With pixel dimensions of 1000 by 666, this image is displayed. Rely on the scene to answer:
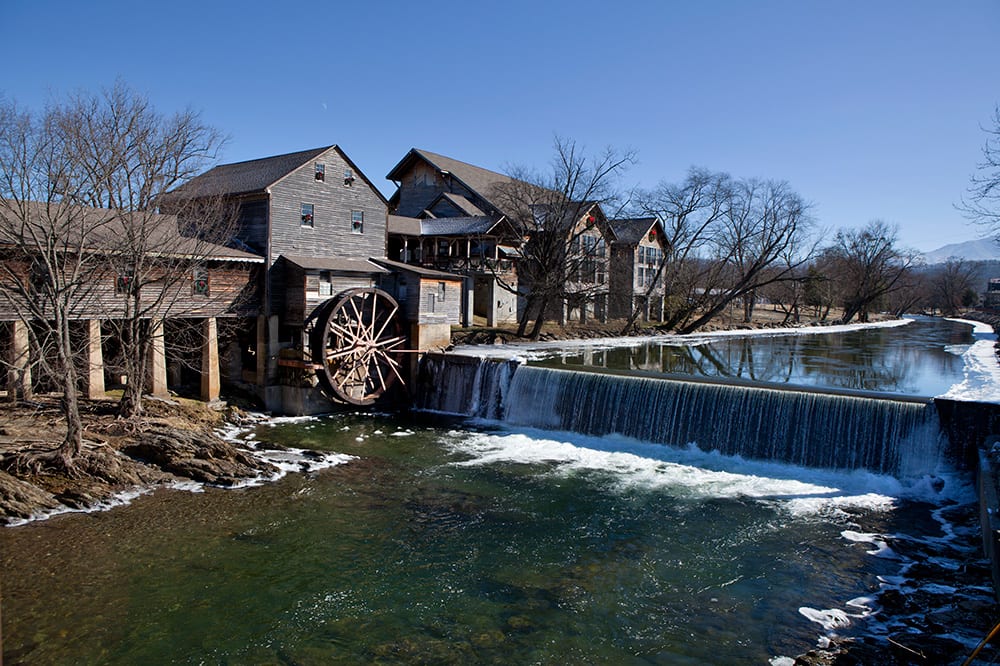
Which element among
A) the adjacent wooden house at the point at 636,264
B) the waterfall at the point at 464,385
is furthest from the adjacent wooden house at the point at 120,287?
the adjacent wooden house at the point at 636,264

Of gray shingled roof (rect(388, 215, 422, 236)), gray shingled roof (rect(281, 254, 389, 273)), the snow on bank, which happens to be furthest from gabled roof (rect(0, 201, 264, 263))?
the snow on bank

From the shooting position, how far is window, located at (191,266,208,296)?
66.6 ft

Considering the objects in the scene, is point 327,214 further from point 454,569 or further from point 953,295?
point 953,295

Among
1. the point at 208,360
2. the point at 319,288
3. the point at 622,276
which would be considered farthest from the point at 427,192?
the point at 208,360

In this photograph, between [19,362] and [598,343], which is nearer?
[19,362]

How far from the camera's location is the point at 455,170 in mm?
40344

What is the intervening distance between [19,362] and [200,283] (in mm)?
5066

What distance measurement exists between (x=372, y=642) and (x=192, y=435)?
925cm

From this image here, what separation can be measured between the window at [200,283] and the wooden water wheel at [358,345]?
3.42 m

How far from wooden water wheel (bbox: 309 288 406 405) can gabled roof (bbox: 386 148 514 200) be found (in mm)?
16766

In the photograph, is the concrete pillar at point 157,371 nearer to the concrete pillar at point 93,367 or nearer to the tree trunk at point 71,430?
the concrete pillar at point 93,367

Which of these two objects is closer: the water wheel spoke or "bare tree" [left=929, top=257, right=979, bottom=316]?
Answer: the water wheel spoke

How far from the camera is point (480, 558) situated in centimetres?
1073

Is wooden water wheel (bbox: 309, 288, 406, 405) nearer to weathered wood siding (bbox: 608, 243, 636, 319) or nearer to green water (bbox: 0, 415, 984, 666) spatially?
green water (bbox: 0, 415, 984, 666)
